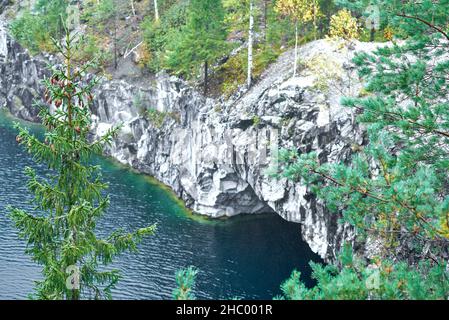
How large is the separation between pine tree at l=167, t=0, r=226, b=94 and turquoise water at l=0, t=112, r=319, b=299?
50.1 feet

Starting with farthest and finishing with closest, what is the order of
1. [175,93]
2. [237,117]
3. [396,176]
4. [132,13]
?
[132,13], [175,93], [237,117], [396,176]

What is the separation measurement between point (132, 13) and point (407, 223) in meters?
70.2

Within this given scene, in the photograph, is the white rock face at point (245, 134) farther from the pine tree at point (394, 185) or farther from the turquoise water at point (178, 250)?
the pine tree at point (394, 185)

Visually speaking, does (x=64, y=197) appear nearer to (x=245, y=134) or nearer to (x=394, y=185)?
(x=394, y=185)

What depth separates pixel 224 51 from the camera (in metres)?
54.9

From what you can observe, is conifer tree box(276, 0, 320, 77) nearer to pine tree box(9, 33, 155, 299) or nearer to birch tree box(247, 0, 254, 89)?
birch tree box(247, 0, 254, 89)

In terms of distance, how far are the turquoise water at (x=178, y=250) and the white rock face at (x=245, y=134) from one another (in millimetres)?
2676

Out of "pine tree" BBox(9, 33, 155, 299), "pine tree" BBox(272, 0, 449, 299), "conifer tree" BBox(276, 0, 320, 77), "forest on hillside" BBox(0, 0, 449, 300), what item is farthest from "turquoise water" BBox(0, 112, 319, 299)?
"pine tree" BBox(272, 0, 449, 299)

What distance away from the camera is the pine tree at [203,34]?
53.0 metres

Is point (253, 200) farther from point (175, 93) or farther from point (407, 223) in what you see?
point (407, 223)

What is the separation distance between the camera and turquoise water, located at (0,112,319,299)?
4072 centimetres

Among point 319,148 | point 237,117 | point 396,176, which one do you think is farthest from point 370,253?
point 237,117

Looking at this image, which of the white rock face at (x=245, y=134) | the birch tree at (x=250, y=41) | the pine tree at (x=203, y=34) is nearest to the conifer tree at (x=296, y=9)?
the birch tree at (x=250, y=41)

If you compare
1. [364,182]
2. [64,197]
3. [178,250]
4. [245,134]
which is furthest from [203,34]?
[364,182]
